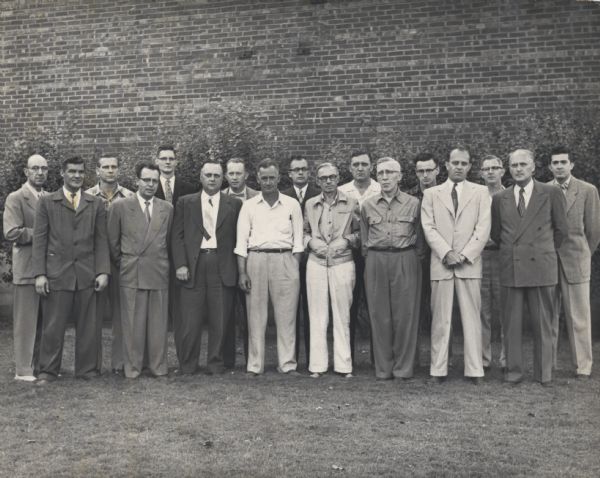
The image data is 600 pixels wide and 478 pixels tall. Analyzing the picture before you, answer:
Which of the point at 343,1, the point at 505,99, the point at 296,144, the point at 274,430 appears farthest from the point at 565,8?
the point at 274,430

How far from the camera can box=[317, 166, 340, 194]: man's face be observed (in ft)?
22.6

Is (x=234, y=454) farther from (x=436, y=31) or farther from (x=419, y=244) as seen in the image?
(x=436, y=31)

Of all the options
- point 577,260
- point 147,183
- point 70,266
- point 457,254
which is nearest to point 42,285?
point 70,266

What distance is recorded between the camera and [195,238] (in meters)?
6.98

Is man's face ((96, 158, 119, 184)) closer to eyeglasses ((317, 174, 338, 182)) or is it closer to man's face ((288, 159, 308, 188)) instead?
man's face ((288, 159, 308, 188))

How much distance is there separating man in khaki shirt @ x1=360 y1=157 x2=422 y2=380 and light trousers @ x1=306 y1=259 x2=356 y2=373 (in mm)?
220

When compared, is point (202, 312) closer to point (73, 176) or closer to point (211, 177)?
point (211, 177)

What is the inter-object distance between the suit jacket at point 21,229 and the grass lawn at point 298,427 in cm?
101

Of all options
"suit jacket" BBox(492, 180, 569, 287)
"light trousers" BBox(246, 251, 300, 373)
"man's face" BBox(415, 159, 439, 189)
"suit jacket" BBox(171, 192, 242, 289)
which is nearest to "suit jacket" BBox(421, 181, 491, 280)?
"suit jacket" BBox(492, 180, 569, 287)

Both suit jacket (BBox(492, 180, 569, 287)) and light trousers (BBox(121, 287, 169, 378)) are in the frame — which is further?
light trousers (BBox(121, 287, 169, 378))

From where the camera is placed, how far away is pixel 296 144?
10430 mm

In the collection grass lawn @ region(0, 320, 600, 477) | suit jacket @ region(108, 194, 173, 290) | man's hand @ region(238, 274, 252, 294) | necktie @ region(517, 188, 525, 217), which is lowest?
grass lawn @ region(0, 320, 600, 477)

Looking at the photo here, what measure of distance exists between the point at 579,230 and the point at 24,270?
5152 mm

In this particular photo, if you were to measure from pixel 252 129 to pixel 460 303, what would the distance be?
3995 mm
